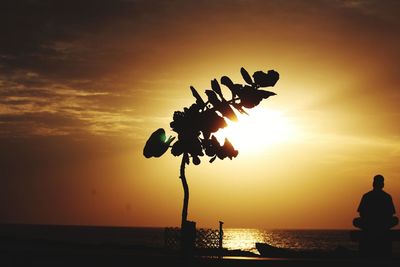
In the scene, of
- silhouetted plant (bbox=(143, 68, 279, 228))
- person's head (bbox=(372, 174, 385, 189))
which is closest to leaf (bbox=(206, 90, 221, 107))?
silhouetted plant (bbox=(143, 68, 279, 228))

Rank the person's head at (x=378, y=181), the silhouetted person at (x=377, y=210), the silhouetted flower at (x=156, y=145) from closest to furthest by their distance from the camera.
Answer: the silhouetted flower at (x=156, y=145)
the silhouetted person at (x=377, y=210)
the person's head at (x=378, y=181)

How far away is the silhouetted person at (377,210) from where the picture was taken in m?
17.9

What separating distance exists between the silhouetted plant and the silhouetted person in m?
8.46

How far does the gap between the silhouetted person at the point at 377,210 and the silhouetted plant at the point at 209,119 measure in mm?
8464

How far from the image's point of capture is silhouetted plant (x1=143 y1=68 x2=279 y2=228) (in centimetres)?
1054

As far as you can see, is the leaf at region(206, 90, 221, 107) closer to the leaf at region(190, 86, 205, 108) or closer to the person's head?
the leaf at region(190, 86, 205, 108)

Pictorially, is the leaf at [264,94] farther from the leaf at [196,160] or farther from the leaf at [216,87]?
the leaf at [196,160]

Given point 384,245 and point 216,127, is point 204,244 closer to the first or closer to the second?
point 384,245

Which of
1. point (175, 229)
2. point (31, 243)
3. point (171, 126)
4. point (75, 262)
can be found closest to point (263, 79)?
point (171, 126)

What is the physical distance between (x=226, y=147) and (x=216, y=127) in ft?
1.82

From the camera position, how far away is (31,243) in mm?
25812

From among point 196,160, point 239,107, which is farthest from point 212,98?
point 196,160

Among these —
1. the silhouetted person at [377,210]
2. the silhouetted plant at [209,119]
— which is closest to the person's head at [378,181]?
the silhouetted person at [377,210]

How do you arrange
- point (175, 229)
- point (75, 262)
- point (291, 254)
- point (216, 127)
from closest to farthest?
point (216, 127) → point (75, 262) → point (291, 254) → point (175, 229)
